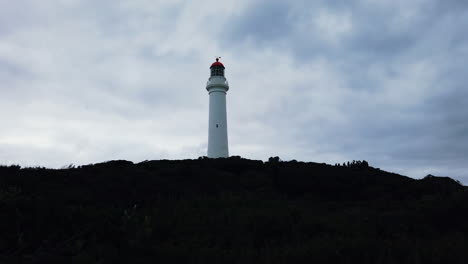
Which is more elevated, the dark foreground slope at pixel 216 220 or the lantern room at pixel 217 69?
the lantern room at pixel 217 69

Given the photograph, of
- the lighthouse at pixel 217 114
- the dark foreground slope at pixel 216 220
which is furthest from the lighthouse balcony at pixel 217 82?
the dark foreground slope at pixel 216 220

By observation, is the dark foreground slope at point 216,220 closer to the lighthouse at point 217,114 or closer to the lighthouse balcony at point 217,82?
the lighthouse at point 217,114

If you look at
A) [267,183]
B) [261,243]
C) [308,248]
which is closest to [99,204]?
[261,243]

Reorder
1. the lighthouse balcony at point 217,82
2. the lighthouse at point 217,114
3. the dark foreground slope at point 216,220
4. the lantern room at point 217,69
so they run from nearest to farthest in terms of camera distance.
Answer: the dark foreground slope at point 216,220 < the lighthouse at point 217,114 < the lighthouse balcony at point 217,82 < the lantern room at point 217,69

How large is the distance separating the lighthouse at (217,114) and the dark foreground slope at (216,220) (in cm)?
1429

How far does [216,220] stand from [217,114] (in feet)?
75.2

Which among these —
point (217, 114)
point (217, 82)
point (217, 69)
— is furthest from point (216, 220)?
point (217, 69)

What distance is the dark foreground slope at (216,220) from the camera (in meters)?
7.21

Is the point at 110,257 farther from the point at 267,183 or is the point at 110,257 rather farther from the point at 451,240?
the point at 267,183

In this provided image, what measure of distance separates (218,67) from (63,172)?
21.0 meters

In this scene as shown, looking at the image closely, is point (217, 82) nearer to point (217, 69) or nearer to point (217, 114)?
point (217, 69)

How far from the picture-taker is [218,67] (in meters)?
34.1

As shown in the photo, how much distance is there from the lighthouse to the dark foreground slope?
14292mm

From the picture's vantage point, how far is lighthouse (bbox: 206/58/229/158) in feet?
104
